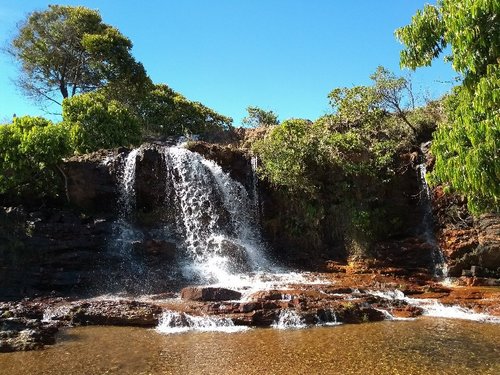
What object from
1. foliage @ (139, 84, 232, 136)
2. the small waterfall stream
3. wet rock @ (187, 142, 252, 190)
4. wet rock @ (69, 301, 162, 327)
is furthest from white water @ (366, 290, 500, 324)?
foliage @ (139, 84, 232, 136)

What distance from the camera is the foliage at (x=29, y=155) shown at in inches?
742

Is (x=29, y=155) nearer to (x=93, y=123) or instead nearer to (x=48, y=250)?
(x=48, y=250)

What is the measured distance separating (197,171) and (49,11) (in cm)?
1793

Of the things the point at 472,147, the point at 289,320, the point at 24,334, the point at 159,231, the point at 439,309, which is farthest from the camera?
the point at 159,231

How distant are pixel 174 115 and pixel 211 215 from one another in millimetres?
16858

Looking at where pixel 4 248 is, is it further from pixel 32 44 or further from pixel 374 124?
pixel 32 44

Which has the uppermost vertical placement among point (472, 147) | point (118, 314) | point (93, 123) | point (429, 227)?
point (93, 123)

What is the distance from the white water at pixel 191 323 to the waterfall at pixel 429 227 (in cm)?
981

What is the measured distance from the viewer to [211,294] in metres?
13.4

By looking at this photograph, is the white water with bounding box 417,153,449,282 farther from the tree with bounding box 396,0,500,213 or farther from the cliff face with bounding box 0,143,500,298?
the tree with bounding box 396,0,500,213

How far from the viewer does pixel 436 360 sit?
27.6 ft

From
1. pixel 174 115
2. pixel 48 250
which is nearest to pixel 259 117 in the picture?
pixel 174 115

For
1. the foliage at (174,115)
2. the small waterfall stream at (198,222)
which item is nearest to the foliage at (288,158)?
the small waterfall stream at (198,222)

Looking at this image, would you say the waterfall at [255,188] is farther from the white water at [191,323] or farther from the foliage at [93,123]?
the white water at [191,323]
